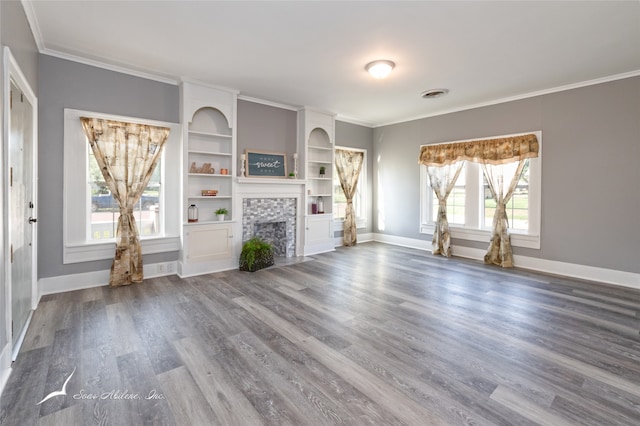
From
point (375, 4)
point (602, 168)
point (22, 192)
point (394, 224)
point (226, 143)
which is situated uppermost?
point (375, 4)

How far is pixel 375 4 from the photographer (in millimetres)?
2771

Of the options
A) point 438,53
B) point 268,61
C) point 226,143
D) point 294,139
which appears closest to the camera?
point 438,53

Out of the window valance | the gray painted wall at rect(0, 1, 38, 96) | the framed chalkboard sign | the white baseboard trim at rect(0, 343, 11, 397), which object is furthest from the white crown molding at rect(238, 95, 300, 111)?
the white baseboard trim at rect(0, 343, 11, 397)

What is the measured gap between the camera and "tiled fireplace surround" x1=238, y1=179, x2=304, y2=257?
18.0ft

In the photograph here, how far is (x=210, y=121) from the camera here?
5125 mm

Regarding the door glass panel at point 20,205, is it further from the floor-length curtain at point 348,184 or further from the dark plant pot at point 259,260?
the floor-length curtain at point 348,184

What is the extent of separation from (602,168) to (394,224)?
12.5ft

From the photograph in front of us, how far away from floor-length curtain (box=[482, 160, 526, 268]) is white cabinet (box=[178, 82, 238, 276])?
14.7 feet

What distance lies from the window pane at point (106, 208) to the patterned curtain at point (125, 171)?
155mm

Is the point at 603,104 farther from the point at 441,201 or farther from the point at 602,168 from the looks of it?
the point at 441,201

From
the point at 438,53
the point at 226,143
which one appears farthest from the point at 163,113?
the point at 438,53

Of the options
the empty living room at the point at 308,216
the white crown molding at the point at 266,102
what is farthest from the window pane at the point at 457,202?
the white crown molding at the point at 266,102

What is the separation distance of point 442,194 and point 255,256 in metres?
3.90

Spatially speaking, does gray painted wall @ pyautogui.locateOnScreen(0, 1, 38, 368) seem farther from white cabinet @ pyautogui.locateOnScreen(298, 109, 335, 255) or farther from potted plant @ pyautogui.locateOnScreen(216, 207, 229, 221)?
white cabinet @ pyautogui.locateOnScreen(298, 109, 335, 255)
